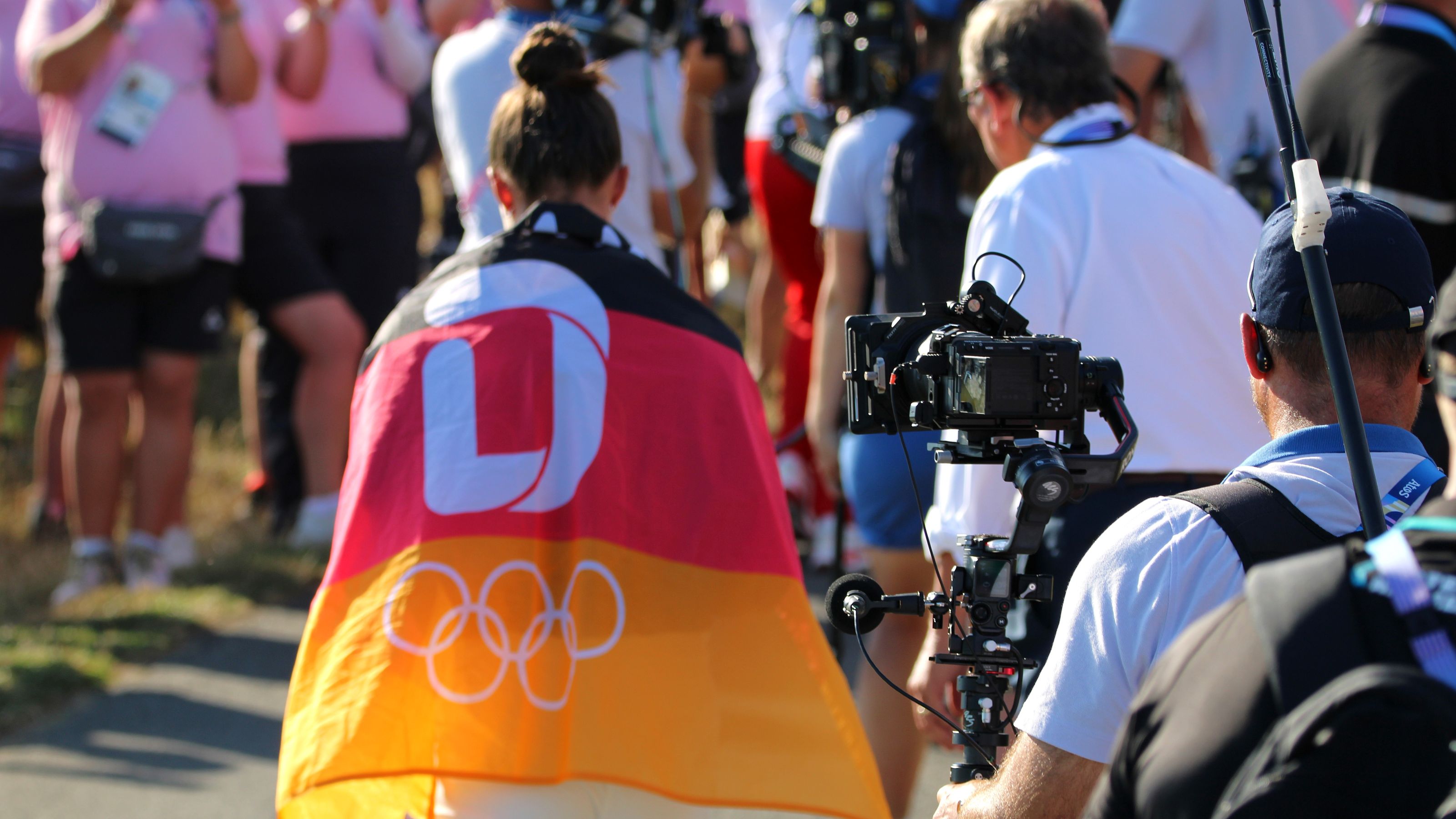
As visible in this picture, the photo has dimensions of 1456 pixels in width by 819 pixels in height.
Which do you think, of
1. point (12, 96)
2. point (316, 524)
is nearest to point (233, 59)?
point (12, 96)

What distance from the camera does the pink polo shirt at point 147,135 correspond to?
5254 mm

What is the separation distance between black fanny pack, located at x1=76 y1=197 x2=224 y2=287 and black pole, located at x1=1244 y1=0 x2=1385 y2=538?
4.29m

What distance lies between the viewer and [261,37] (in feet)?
18.5

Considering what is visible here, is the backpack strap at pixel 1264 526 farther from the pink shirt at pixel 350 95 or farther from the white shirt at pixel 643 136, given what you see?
the pink shirt at pixel 350 95

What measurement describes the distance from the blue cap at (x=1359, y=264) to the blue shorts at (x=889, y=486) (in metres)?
1.56

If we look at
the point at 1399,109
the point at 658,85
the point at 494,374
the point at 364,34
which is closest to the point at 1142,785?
the point at 494,374

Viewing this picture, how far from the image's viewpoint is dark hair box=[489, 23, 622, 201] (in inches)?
116

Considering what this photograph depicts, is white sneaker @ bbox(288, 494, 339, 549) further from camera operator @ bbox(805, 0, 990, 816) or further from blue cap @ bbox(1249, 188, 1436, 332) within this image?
blue cap @ bbox(1249, 188, 1436, 332)

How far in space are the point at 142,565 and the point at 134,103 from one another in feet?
5.37

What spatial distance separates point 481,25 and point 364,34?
2335 millimetres

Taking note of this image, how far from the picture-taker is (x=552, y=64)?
9.87ft

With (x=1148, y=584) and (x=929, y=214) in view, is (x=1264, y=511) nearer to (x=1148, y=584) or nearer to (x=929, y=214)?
(x=1148, y=584)

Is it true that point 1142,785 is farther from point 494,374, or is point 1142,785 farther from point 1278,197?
point 1278,197

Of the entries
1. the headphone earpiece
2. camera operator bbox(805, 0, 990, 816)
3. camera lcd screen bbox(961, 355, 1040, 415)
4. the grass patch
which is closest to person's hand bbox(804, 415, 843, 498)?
camera operator bbox(805, 0, 990, 816)
